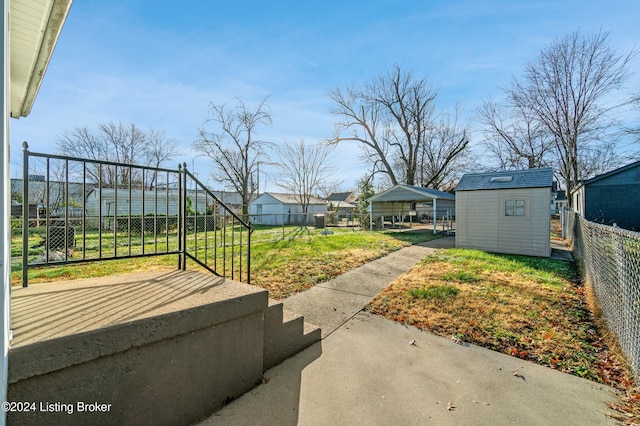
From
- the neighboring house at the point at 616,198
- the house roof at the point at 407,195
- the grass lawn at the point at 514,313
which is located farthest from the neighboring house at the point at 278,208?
the grass lawn at the point at 514,313

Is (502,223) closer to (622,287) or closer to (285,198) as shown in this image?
(622,287)

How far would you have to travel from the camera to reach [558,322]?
3820mm

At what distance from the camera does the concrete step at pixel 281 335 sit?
2695 mm

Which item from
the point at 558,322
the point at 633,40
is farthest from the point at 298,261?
the point at 633,40

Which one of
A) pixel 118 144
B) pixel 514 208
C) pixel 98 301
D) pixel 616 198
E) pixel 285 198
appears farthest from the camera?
pixel 285 198

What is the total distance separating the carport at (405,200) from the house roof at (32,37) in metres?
15.8

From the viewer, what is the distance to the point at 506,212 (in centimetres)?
1000

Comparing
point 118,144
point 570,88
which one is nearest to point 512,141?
point 570,88

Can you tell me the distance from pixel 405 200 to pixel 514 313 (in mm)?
13073

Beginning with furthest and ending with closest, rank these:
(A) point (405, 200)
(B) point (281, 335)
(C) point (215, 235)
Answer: (A) point (405, 200), (C) point (215, 235), (B) point (281, 335)

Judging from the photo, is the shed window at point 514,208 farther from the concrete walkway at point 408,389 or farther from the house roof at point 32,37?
the house roof at point 32,37

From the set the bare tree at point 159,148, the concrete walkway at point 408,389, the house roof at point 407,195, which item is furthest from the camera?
the bare tree at point 159,148

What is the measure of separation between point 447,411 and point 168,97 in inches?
521

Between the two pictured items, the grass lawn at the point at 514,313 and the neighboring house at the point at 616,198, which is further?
the neighboring house at the point at 616,198
